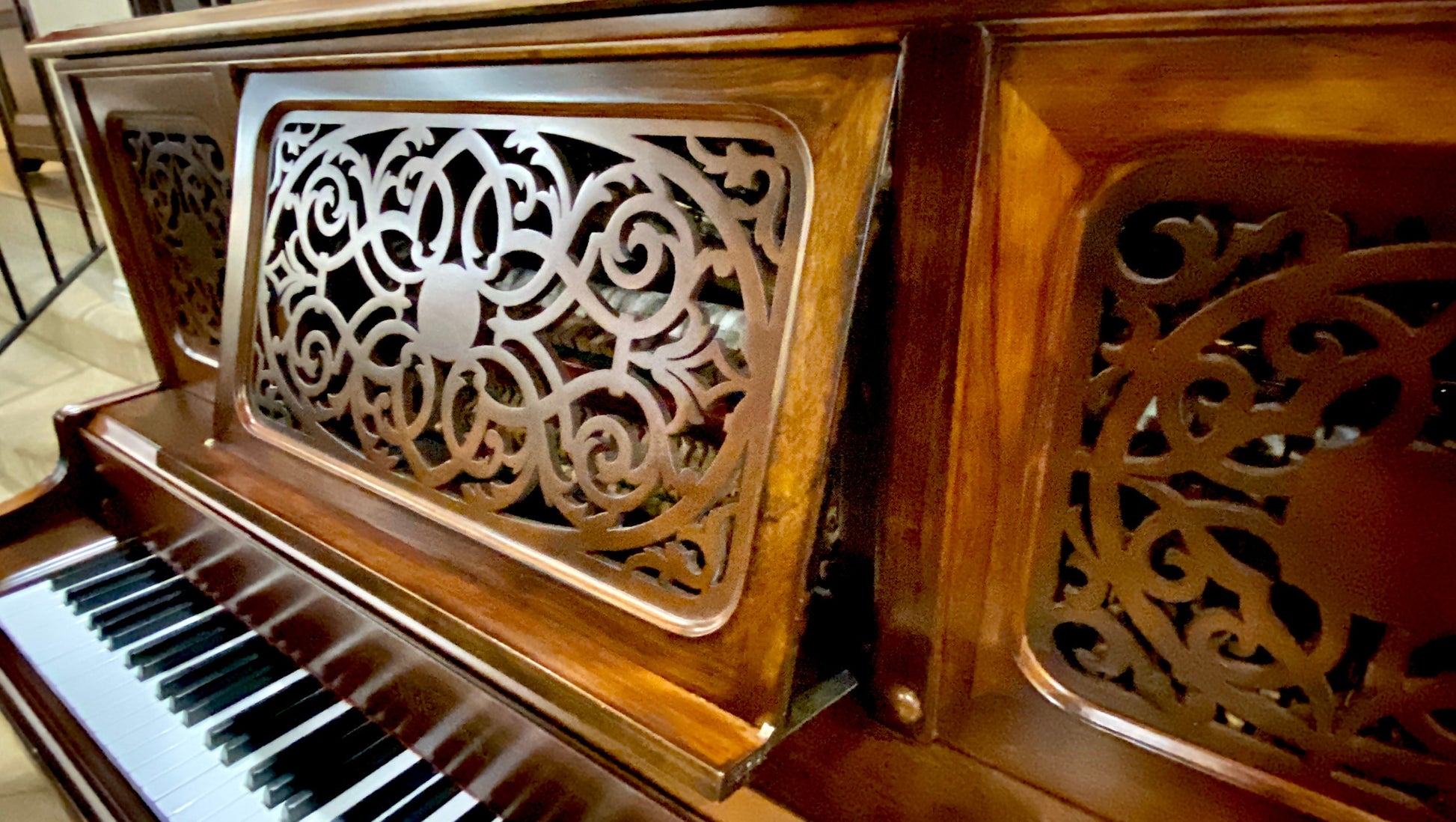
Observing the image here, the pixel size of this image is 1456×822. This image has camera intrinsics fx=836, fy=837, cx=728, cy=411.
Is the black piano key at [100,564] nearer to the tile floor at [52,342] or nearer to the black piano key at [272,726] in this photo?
the black piano key at [272,726]

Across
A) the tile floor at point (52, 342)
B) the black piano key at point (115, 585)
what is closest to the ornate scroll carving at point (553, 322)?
the black piano key at point (115, 585)

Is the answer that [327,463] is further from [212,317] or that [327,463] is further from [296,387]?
[212,317]

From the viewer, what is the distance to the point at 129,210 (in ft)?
4.43

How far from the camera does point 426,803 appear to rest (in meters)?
0.93

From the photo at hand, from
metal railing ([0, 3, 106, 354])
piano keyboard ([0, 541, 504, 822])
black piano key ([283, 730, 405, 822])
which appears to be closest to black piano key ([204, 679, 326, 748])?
piano keyboard ([0, 541, 504, 822])

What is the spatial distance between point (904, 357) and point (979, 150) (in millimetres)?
146

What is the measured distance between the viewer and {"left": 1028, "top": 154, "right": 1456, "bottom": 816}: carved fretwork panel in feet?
1.50

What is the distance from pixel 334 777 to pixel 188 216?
2.87 ft

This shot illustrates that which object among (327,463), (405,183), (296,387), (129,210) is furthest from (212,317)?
(405,183)

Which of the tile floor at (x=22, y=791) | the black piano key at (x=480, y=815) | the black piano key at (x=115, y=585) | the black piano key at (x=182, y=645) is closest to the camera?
the black piano key at (x=480, y=815)

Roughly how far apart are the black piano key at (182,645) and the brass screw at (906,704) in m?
0.99


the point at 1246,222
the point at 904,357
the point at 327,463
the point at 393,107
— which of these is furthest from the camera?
the point at 327,463

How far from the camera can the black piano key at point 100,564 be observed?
4.40 feet

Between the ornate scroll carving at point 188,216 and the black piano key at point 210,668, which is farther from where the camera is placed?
the ornate scroll carving at point 188,216
